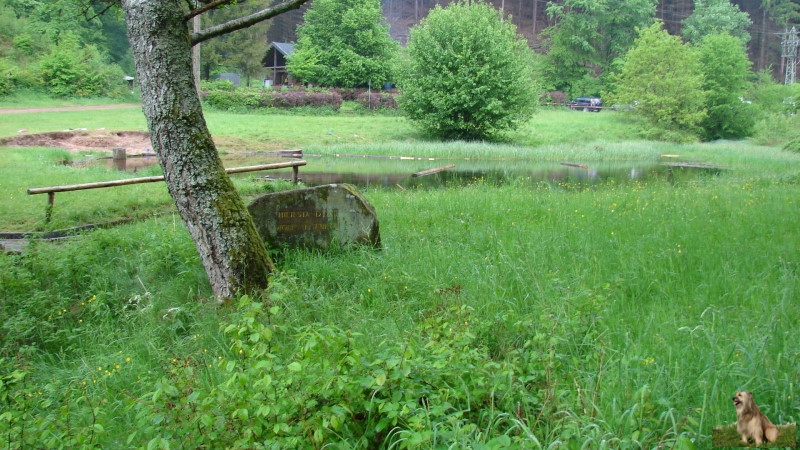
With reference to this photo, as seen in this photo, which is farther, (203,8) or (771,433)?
(203,8)

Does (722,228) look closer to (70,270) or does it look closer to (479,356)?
(479,356)

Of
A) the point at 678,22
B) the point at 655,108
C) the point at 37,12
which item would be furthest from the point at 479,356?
the point at 678,22

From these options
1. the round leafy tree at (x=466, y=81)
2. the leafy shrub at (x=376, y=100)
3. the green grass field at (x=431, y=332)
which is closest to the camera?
the green grass field at (x=431, y=332)

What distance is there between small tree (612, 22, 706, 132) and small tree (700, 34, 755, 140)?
1.87 meters

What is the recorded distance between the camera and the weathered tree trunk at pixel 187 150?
18.5 feet

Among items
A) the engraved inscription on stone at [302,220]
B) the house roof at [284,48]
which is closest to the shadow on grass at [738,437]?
the engraved inscription on stone at [302,220]

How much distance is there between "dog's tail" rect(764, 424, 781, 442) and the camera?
199cm

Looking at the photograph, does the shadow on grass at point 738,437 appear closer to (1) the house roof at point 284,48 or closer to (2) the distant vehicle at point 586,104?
(2) the distant vehicle at point 586,104

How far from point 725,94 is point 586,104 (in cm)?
1213

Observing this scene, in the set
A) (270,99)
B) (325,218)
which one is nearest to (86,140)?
(270,99)

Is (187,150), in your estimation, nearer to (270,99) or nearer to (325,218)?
(325,218)

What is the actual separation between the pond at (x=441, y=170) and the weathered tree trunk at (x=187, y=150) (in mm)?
11024

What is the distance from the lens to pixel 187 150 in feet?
18.9

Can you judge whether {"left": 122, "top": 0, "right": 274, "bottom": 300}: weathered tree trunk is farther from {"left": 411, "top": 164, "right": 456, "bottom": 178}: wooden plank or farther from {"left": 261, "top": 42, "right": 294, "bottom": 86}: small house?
{"left": 261, "top": 42, "right": 294, "bottom": 86}: small house
